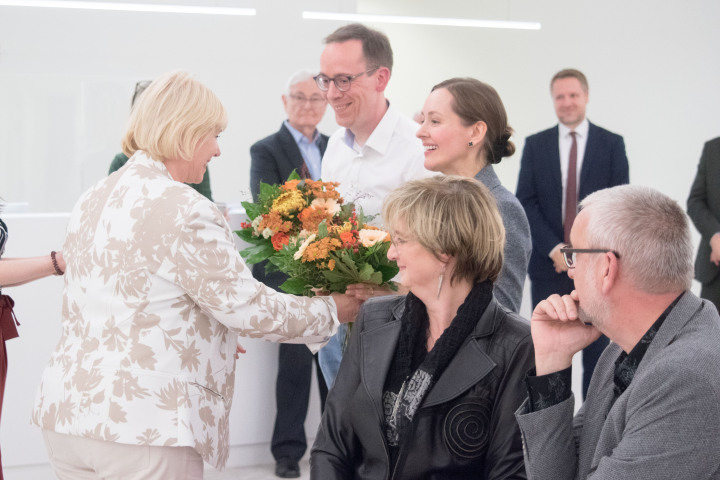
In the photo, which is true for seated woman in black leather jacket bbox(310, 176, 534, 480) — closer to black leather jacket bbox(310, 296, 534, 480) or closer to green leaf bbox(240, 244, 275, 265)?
black leather jacket bbox(310, 296, 534, 480)

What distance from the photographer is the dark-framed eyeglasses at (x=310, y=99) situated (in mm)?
4793

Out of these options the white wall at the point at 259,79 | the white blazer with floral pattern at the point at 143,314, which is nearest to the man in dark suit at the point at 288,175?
the white wall at the point at 259,79

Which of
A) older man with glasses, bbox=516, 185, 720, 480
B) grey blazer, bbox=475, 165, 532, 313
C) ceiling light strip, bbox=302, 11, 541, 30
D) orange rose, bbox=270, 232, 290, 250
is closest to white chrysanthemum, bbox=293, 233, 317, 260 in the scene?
orange rose, bbox=270, 232, 290, 250

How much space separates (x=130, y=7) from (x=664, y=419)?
20.3 feet

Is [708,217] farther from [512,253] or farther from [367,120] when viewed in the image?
[512,253]

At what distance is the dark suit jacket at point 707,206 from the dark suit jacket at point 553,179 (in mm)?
538

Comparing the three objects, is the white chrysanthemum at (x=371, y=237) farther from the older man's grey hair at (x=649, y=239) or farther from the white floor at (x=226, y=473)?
the white floor at (x=226, y=473)

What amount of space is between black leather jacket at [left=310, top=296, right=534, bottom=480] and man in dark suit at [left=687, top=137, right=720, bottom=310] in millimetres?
3341

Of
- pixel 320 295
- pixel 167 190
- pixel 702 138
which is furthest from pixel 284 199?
pixel 702 138

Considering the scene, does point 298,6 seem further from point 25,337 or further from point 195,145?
point 195,145

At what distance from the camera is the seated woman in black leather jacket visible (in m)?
1.86

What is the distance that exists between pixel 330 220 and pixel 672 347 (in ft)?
3.87

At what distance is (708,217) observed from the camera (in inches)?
193

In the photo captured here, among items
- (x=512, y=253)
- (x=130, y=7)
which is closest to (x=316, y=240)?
(x=512, y=253)
